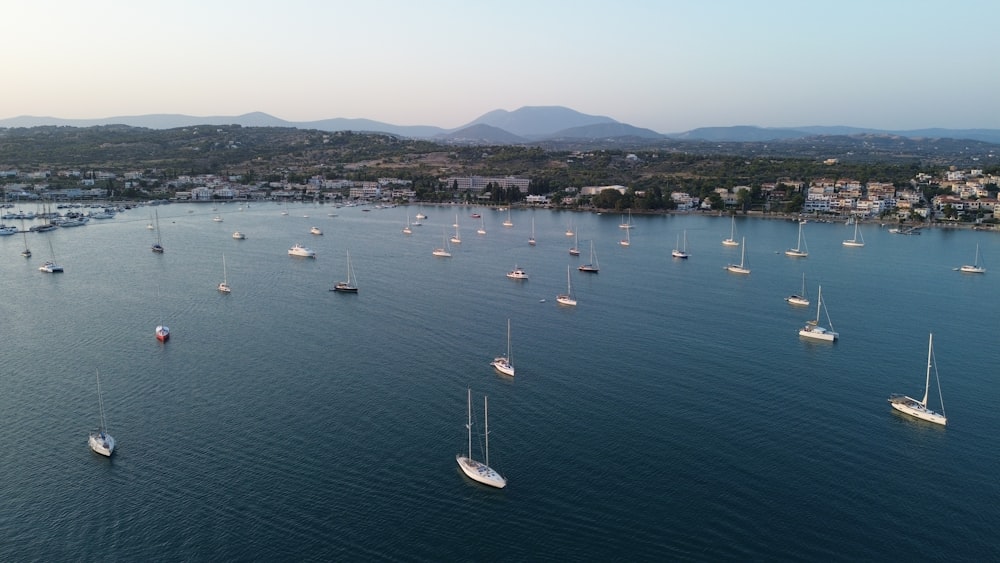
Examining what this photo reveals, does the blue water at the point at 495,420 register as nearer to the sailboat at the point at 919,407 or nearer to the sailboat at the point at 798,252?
the sailboat at the point at 919,407

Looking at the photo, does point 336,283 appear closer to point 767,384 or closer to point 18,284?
point 18,284

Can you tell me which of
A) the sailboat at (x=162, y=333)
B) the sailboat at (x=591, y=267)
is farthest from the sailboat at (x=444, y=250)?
the sailboat at (x=162, y=333)

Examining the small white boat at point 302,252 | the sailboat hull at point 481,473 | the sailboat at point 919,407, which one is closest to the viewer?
the sailboat hull at point 481,473

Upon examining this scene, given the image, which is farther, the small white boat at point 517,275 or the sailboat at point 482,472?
the small white boat at point 517,275

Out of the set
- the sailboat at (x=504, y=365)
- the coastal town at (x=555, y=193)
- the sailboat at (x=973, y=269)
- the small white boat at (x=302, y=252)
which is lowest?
the sailboat at (x=973, y=269)

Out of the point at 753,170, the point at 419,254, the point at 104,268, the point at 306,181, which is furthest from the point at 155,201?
the point at 753,170

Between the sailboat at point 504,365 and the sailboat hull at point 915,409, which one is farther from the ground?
the sailboat at point 504,365

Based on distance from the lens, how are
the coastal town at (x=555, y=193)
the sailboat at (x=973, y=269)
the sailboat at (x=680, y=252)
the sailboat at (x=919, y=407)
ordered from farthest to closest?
the coastal town at (x=555, y=193) → the sailboat at (x=680, y=252) → the sailboat at (x=973, y=269) → the sailboat at (x=919, y=407)
